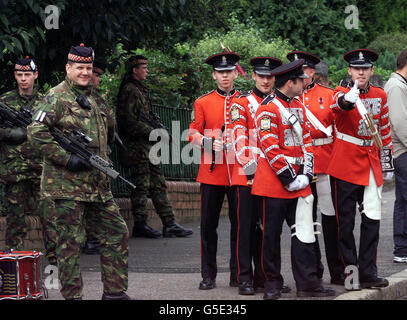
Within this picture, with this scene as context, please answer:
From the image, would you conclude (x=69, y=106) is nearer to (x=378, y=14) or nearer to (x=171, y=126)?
(x=171, y=126)

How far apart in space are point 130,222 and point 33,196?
3580 millimetres

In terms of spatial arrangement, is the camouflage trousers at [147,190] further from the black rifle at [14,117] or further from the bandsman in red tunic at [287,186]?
the bandsman in red tunic at [287,186]

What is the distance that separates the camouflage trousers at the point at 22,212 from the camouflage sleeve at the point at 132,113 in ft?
8.87

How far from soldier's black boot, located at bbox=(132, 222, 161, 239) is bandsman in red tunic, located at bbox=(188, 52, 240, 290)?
4.23 metres

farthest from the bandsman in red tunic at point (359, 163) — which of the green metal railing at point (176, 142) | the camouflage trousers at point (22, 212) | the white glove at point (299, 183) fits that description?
the green metal railing at point (176, 142)

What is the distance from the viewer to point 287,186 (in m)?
8.63

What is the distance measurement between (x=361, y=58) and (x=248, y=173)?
A: 1.60 meters

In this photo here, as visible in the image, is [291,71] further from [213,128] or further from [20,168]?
[20,168]

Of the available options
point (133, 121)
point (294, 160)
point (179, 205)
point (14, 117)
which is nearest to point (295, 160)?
point (294, 160)

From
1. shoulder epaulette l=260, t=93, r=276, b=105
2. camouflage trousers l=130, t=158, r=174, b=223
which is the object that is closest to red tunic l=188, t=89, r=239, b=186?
shoulder epaulette l=260, t=93, r=276, b=105

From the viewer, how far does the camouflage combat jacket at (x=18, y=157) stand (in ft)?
34.9

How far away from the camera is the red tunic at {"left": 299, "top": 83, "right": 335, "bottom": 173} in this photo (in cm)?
976

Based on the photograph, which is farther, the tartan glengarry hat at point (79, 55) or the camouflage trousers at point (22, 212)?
the camouflage trousers at point (22, 212)
